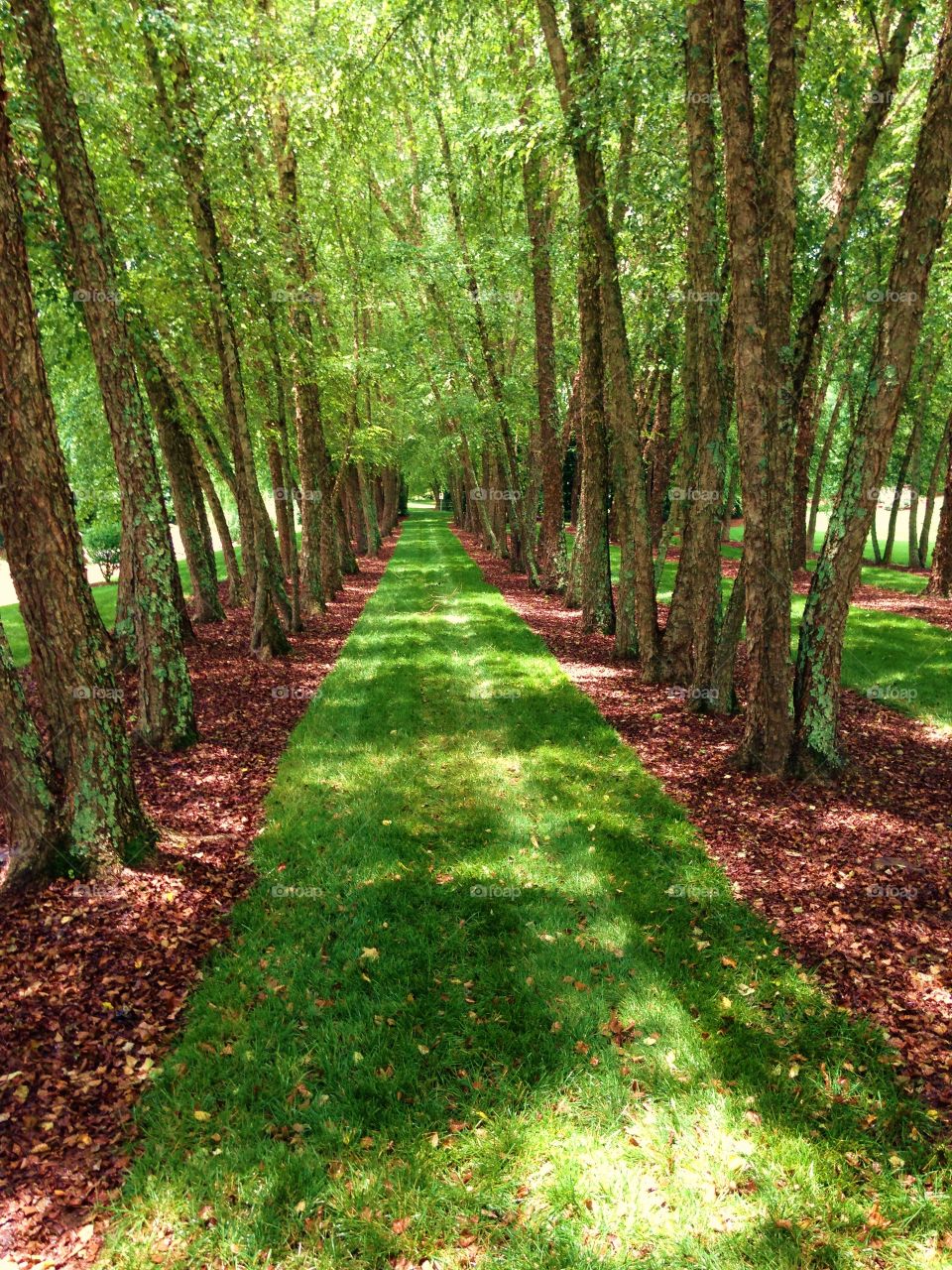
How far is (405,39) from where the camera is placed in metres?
8.04

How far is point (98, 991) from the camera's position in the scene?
4270 millimetres

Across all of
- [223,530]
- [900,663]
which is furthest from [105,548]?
[900,663]

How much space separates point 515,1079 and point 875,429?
5.77m

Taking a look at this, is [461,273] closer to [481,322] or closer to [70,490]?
[481,322]

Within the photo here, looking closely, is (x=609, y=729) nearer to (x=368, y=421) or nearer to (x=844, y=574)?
(x=844, y=574)

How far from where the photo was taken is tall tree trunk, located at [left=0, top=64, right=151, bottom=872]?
4.48 m

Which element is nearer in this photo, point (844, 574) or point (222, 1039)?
point (222, 1039)

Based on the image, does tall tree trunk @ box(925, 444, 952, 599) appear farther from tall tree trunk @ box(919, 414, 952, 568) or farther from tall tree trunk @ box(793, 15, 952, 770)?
tall tree trunk @ box(793, 15, 952, 770)

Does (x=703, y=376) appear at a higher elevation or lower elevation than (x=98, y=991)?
higher

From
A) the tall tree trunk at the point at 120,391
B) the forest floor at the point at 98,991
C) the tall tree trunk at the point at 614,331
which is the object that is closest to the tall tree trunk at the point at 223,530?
the tall tree trunk at the point at 120,391

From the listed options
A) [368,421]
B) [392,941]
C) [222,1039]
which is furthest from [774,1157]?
[368,421]

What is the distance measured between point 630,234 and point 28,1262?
39.2 ft

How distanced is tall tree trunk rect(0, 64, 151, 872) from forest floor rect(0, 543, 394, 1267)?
47 centimetres

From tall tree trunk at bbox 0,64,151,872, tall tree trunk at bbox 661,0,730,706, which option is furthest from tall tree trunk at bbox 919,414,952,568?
tall tree trunk at bbox 0,64,151,872
